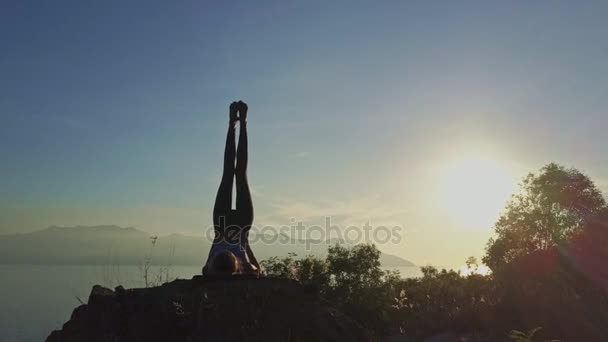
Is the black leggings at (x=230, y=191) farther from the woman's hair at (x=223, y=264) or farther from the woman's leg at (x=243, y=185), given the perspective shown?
the woman's hair at (x=223, y=264)

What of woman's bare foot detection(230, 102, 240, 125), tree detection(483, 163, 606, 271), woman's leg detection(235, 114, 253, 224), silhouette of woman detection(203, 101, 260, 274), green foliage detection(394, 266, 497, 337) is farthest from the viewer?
tree detection(483, 163, 606, 271)

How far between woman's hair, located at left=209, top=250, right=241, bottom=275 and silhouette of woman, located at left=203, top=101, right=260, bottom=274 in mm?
188

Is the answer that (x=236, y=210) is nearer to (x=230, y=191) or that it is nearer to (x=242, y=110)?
(x=230, y=191)

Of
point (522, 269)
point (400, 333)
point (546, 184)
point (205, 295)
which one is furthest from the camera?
point (546, 184)

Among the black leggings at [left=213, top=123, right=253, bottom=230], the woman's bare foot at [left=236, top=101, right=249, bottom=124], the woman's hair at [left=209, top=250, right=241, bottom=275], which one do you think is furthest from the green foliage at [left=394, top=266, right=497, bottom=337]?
the woman's bare foot at [left=236, top=101, right=249, bottom=124]

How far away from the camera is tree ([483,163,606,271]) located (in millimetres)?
38688

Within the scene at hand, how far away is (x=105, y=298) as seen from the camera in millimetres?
13125

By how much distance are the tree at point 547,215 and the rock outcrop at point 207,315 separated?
30181 mm

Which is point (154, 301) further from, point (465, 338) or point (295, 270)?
point (295, 270)

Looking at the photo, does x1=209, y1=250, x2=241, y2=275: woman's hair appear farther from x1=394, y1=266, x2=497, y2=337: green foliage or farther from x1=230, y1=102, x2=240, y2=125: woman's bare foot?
x1=394, y1=266, x2=497, y2=337: green foliage

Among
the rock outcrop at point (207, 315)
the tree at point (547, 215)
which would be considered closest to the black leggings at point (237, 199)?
the rock outcrop at point (207, 315)

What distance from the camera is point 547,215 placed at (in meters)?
40.0

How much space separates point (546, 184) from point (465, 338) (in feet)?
83.8

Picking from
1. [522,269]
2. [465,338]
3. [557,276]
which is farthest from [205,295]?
[522,269]
